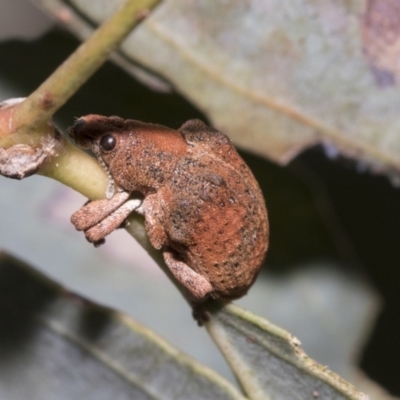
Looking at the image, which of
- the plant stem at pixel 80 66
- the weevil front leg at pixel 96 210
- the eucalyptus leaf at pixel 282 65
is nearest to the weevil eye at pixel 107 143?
the weevil front leg at pixel 96 210

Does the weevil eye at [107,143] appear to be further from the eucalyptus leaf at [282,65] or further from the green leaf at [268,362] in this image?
the eucalyptus leaf at [282,65]

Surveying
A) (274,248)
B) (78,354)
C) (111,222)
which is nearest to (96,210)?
(111,222)

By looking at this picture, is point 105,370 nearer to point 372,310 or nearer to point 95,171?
point 95,171

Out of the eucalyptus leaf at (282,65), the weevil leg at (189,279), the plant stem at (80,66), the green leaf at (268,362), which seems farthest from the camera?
the eucalyptus leaf at (282,65)

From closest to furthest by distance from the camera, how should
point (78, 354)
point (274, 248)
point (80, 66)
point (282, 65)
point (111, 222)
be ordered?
point (80, 66), point (111, 222), point (78, 354), point (282, 65), point (274, 248)

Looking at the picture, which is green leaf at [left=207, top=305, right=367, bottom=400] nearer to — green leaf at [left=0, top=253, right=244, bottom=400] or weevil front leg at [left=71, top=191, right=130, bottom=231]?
green leaf at [left=0, top=253, right=244, bottom=400]

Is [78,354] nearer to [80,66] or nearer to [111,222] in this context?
[111,222]
